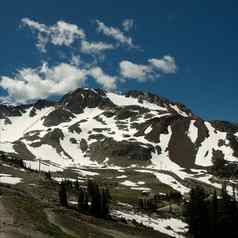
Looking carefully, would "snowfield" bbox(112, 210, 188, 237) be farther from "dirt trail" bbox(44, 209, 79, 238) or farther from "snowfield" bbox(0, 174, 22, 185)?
"snowfield" bbox(0, 174, 22, 185)

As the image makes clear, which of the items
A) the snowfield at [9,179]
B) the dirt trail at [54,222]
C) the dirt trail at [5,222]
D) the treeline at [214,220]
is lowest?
the treeline at [214,220]

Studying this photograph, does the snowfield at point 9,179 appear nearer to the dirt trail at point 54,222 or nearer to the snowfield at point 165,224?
the snowfield at point 165,224

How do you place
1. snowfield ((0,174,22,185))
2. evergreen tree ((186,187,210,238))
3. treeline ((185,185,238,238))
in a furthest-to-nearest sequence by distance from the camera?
1. snowfield ((0,174,22,185))
2. evergreen tree ((186,187,210,238))
3. treeline ((185,185,238,238))

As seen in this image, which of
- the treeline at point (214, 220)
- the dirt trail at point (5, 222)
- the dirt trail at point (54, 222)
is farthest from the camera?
the treeline at point (214, 220)

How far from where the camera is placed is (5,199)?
8231 cm

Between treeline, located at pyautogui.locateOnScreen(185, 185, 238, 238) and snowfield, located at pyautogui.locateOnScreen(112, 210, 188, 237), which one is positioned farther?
snowfield, located at pyautogui.locateOnScreen(112, 210, 188, 237)

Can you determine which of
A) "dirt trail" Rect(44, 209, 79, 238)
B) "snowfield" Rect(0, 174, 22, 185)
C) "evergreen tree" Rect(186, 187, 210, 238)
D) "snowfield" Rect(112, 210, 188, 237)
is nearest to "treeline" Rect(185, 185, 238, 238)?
"evergreen tree" Rect(186, 187, 210, 238)

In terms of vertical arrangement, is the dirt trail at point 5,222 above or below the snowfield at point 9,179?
below

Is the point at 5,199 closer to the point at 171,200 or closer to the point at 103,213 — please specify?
the point at 103,213

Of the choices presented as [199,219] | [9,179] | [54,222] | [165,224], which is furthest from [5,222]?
[9,179]

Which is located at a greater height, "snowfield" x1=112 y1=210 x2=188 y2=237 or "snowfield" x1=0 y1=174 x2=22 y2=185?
"snowfield" x1=0 y1=174 x2=22 y2=185

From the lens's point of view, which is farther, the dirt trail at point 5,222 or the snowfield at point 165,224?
the snowfield at point 165,224

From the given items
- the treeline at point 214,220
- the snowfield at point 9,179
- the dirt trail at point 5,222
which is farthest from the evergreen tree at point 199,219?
the snowfield at point 9,179

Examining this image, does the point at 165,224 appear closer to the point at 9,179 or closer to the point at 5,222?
the point at 5,222
